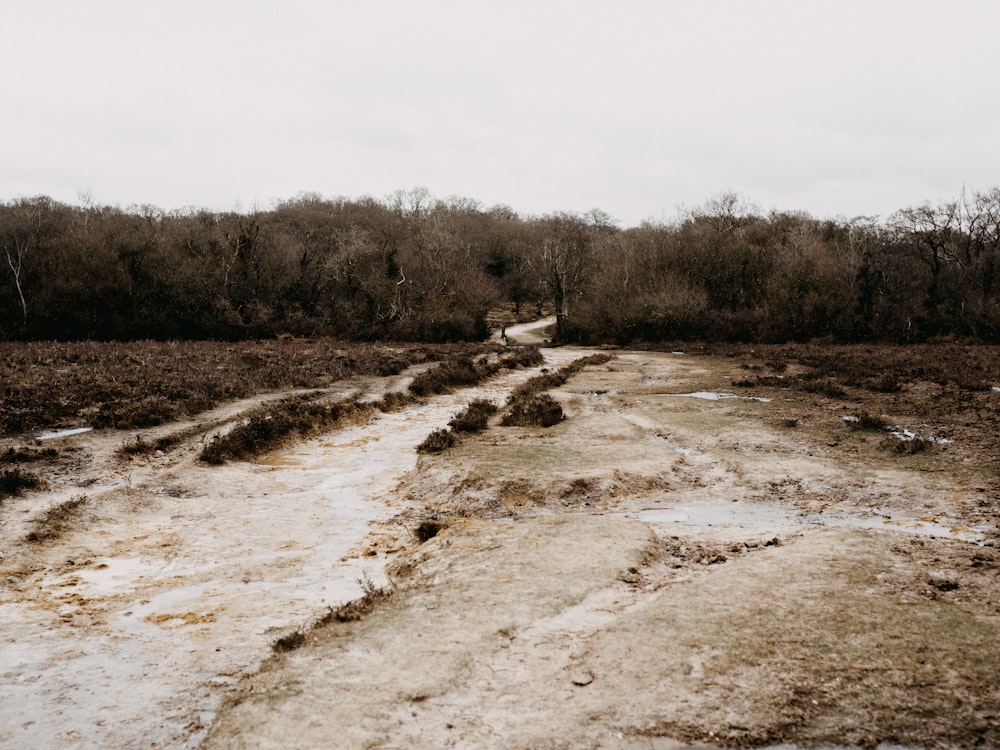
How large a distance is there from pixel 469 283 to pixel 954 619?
172 feet

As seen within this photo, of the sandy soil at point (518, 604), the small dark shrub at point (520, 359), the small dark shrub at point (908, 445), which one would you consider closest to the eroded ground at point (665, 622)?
the sandy soil at point (518, 604)

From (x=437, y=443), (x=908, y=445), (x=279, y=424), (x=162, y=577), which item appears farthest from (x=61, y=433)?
(x=908, y=445)

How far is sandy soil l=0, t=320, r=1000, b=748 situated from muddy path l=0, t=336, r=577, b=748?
0.04m

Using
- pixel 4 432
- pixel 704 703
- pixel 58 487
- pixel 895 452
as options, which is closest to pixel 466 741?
pixel 704 703

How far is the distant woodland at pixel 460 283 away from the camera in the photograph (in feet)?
159

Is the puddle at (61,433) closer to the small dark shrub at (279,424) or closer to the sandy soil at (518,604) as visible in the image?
the sandy soil at (518,604)

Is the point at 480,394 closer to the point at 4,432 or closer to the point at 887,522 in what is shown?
the point at 4,432

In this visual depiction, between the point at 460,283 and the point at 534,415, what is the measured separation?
1552 inches

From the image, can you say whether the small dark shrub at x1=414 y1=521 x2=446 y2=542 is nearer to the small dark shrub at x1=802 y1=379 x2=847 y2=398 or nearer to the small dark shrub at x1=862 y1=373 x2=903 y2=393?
the small dark shrub at x1=802 y1=379 x2=847 y2=398

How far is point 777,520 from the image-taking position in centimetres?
1113

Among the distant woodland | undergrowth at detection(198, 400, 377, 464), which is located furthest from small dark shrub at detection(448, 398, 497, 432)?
the distant woodland

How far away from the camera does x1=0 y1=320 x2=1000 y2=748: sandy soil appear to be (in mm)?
5496

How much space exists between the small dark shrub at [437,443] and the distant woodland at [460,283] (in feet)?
118

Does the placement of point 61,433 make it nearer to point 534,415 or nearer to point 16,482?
point 16,482
